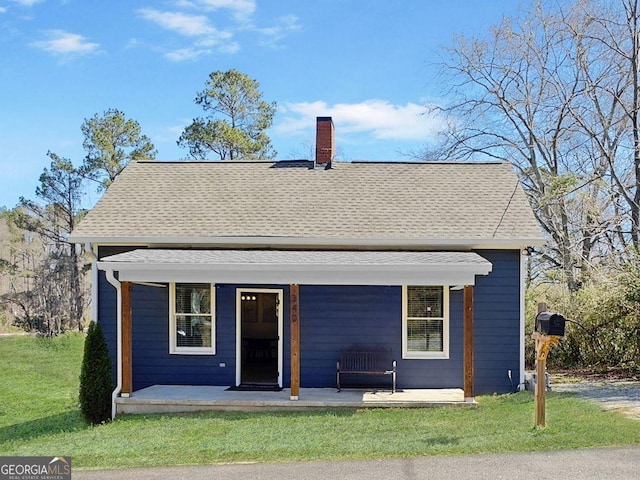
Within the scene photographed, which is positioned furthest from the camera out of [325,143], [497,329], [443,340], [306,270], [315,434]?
→ [325,143]

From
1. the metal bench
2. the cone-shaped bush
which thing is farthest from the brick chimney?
the cone-shaped bush

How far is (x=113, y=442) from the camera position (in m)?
7.93

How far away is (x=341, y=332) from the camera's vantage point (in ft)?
36.7

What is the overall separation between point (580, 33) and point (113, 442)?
618 inches

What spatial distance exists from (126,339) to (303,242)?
3.54m

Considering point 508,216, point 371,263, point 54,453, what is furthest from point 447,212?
point 54,453

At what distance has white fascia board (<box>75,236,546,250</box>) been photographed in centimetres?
1095

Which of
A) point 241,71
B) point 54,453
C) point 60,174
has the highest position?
point 241,71

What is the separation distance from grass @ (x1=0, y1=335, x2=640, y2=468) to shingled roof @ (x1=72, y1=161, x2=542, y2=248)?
314 centimetres

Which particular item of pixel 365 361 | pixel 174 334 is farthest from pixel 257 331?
pixel 365 361

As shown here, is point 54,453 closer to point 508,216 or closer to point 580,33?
point 508,216

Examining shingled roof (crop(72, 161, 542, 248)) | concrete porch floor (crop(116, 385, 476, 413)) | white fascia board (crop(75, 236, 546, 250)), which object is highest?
shingled roof (crop(72, 161, 542, 248))

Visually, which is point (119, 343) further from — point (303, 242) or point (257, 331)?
point (303, 242)

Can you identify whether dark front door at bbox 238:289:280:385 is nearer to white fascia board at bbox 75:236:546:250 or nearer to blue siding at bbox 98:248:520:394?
blue siding at bbox 98:248:520:394
